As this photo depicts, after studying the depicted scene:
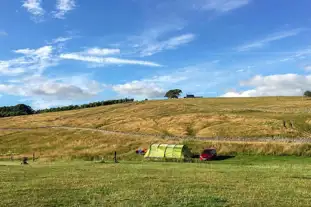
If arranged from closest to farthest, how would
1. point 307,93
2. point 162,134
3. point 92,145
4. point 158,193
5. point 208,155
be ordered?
1. point 158,193
2. point 208,155
3. point 92,145
4. point 162,134
5. point 307,93

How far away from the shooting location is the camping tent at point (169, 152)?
183 ft

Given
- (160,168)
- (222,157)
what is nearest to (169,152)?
(222,157)

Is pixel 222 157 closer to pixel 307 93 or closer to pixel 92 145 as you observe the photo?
pixel 92 145

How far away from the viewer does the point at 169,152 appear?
56969 mm

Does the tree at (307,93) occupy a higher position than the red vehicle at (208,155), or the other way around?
the tree at (307,93)

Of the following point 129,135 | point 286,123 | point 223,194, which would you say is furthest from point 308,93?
Answer: point 223,194

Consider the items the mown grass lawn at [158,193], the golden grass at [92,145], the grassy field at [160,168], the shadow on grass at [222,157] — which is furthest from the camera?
the golden grass at [92,145]

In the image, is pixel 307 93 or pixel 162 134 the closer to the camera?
pixel 162 134

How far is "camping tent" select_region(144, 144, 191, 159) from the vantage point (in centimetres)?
5584

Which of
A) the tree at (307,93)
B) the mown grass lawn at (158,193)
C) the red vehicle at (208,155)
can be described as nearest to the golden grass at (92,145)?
the red vehicle at (208,155)

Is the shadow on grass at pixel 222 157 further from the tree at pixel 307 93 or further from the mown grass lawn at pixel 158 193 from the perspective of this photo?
the tree at pixel 307 93

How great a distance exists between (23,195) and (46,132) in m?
111

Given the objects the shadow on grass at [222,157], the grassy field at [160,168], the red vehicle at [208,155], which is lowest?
the shadow on grass at [222,157]

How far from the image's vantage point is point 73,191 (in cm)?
1706
